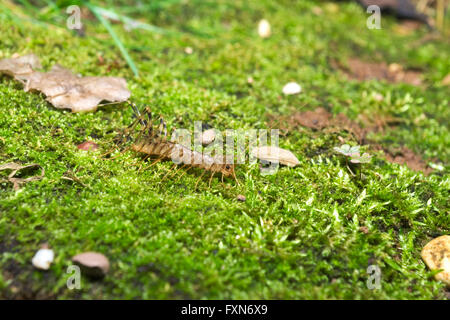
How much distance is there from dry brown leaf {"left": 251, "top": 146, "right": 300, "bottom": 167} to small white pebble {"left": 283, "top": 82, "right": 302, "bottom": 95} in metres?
1.00

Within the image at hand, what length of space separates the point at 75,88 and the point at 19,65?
0.54 meters

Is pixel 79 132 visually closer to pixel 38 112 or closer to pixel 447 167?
pixel 38 112

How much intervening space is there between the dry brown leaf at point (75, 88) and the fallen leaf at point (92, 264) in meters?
1.33

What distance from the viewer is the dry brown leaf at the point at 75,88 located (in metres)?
2.62

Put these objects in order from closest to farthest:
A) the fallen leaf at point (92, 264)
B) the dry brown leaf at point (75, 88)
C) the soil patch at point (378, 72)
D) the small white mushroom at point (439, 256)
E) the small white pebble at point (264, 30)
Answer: the fallen leaf at point (92, 264)
the small white mushroom at point (439, 256)
the dry brown leaf at point (75, 88)
the soil patch at point (378, 72)
the small white pebble at point (264, 30)

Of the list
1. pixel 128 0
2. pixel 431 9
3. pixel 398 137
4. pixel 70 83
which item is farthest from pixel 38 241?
pixel 431 9

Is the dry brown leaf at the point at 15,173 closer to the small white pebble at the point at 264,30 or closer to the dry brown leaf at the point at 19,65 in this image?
the dry brown leaf at the point at 19,65

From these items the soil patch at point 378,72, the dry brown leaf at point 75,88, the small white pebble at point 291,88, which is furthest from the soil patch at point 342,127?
the dry brown leaf at point 75,88

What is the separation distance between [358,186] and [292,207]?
2.04 feet

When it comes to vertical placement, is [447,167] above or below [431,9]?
below

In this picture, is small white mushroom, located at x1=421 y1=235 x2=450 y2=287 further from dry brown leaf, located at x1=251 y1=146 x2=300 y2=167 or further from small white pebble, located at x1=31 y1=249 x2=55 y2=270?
small white pebble, located at x1=31 y1=249 x2=55 y2=270

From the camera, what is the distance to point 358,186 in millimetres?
2455

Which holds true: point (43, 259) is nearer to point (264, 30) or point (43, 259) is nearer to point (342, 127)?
point (342, 127)

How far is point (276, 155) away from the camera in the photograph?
2.52 metres
